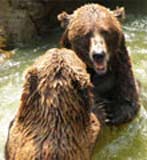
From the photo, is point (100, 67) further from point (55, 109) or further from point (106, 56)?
point (55, 109)

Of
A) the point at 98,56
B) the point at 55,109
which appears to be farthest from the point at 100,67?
the point at 55,109

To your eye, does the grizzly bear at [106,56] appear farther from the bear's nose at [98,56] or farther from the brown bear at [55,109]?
the brown bear at [55,109]

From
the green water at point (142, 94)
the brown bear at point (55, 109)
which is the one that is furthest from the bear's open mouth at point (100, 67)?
the brown bear at point (55, 109)

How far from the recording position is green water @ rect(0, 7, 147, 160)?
20.3 feet

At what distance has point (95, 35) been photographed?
622 cm

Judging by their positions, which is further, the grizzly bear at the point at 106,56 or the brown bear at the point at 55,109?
the grizzly bear at the point at 106,56

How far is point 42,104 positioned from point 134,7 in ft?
21.7

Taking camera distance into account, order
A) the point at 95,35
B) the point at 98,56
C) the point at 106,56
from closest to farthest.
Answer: the point at 98,56 < the point at 106,56 < the point at 95,35

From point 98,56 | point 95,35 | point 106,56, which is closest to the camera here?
point 98,56

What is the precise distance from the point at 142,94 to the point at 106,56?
1413 millimetres

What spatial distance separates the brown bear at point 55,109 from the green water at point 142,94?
1.40 meters

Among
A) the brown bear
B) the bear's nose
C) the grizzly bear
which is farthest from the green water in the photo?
the brown bear

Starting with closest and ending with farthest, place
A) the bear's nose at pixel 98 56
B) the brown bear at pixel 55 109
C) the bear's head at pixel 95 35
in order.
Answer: the brown bear at pixel 55 109
the bear's nose at pixel 98 56
the bear's head at pixel 95 35

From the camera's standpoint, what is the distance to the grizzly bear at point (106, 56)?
244 inches
